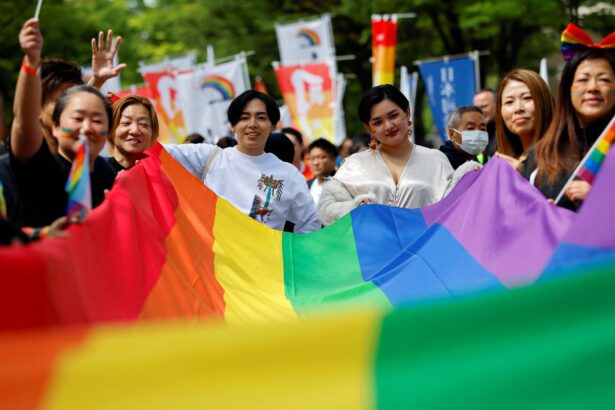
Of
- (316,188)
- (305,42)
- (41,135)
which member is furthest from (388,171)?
(305,42)

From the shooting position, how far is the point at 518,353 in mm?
2225

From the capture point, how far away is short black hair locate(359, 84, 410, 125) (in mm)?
5215

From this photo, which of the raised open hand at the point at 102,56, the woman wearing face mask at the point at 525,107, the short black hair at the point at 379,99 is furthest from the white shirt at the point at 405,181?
the raised open hand at the point at 102,56

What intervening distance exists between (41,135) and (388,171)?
2419 millimetres

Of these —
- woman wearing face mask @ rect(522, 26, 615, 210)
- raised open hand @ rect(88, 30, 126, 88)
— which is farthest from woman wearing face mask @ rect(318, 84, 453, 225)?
raised open hand @ rect(88, 30, 126, 88)

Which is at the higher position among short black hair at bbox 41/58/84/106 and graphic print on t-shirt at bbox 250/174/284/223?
short black hair at bbox 41/58/84/106

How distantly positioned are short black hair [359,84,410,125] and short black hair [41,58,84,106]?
5.68 ft

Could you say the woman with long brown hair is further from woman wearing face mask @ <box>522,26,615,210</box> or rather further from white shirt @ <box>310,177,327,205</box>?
white shirt @ <box>310,177,327,205</box>

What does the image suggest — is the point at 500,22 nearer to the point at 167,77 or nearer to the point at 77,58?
the point at 167,77

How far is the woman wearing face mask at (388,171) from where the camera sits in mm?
5191

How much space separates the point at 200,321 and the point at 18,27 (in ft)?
69.4

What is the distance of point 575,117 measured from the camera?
4047 mm

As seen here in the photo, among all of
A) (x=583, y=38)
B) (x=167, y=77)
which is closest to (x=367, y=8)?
(x=167, y=77)

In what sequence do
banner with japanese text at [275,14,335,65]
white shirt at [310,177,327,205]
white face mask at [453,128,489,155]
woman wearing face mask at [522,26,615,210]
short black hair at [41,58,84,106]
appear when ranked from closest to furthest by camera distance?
woman wearing face mask at [522,26,615,210] → short black hair at [41,58,84,106] → white face mask at [453,128,489,155] → white shirt at [310,177,327,205] → banner with japanese text at [275,14,335,65]
